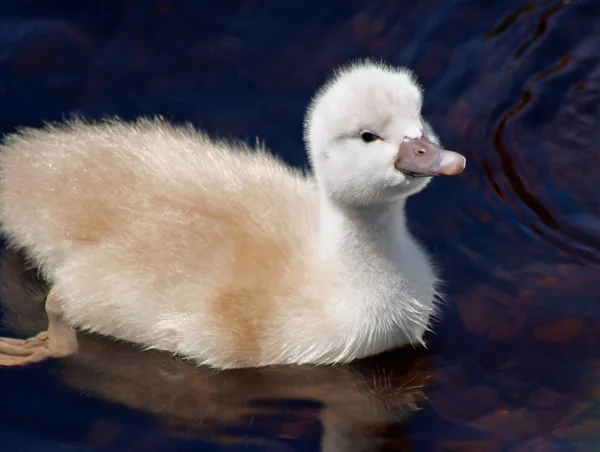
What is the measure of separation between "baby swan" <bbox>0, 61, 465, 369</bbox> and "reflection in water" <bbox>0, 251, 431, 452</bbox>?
0.07m

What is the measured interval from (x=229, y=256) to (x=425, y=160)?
0.88 m

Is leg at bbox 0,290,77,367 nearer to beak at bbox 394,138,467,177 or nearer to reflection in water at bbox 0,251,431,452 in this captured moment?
reflection in water at bbox 0,251,431,452

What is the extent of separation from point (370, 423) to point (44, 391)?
1.26 metres

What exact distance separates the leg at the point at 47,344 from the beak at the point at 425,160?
154 cm

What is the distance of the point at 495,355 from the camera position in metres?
4.90

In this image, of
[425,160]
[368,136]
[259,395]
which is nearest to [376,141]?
[368,136]

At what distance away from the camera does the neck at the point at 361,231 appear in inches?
180

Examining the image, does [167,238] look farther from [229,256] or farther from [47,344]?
[47,344]

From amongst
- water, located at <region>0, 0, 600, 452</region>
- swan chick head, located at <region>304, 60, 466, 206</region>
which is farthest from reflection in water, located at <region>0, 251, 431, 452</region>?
swan chick head, located at <region>304, 60, 466, 206</region>

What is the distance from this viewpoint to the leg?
4.86 m

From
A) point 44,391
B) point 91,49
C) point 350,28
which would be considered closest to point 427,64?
point 350,28

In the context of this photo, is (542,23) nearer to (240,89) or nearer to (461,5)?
(461,5)

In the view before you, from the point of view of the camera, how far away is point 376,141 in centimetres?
439

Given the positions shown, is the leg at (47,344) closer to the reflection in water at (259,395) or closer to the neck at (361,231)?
the reflection in water at (259,395)
